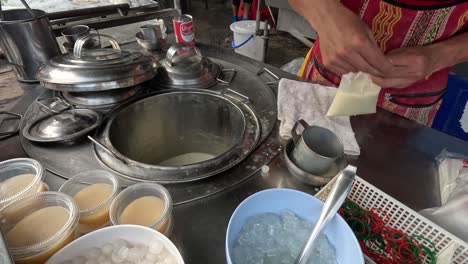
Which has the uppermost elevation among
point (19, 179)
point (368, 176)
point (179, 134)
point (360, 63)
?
point (360, 63)

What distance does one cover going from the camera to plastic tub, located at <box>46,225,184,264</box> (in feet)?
1.80

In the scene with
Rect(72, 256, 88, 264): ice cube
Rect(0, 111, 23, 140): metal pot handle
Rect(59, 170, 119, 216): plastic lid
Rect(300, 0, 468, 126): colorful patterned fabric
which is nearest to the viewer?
Rect(72, 256, 88, 264): ice cube

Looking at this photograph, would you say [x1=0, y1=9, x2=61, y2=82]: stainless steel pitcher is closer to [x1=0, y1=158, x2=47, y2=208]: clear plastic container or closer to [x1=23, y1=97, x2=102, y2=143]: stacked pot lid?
[x1=23, y1=97, x2=102, y2=143]: stacked pot lid

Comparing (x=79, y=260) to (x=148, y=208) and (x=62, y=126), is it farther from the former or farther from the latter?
(x=62, y=126)

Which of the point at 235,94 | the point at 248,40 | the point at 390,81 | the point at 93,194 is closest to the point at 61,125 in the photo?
the point at 93,194

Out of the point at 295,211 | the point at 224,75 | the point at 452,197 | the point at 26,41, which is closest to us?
the point at 295,211

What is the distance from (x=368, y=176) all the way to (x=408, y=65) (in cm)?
50

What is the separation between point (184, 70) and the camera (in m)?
1.45

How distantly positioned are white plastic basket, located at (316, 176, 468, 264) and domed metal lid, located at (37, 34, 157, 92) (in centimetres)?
99

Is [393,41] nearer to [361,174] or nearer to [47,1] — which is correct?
[361,174]

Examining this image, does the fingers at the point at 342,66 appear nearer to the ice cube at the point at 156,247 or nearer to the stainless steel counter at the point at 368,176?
the stainless steel counter at the point at 368,176

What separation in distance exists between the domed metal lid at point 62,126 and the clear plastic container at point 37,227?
0.39 meters

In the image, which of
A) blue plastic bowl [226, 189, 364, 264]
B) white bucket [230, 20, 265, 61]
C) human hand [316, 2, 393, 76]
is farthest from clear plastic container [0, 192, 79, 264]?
white bucket [230, 20, 265, 61]

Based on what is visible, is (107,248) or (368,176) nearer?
(107,248)
